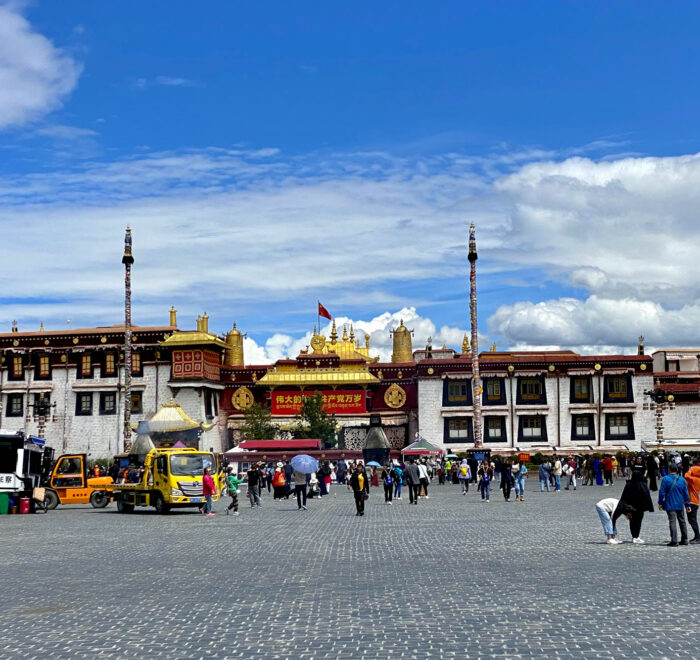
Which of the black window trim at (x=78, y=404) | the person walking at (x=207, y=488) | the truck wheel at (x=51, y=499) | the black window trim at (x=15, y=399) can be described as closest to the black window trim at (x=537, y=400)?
the black window trim at (x=78, y=404)

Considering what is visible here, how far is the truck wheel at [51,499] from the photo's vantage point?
36.1 m

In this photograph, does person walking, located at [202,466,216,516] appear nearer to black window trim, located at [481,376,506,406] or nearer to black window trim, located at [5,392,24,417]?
black window trim, located at [481,376,506,406]

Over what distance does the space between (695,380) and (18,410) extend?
49.1 metres

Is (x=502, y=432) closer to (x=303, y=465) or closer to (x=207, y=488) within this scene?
(x=303, y=465)

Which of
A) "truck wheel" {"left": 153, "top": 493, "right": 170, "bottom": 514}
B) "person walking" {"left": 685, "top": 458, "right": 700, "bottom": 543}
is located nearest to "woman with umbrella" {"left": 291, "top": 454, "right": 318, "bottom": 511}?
"truck wheel" {"left": 153, "top": 493, "right": 170, "bottom": 514}

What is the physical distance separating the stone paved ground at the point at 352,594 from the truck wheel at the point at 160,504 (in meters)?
8.47

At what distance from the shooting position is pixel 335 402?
228ft

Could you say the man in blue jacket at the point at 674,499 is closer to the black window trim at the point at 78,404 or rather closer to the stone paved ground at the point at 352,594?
the stone paved ground at the point at 352,594

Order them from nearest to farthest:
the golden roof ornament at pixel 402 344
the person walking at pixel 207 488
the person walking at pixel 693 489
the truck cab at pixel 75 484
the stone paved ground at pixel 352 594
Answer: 1. the stone paved ground at pixel 352 594
2. the person walking at pixel 693 489
3. the person walking at pixel 207 488
4. the truck cab at pixel 75 484
5. the golden roof ornament at pixel 402 344

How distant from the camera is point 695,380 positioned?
253 ft

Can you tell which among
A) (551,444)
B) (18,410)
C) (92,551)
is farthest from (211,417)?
(92,551)

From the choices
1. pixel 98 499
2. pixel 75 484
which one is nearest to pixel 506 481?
pixel 98 499

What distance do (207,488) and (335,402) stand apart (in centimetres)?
3878

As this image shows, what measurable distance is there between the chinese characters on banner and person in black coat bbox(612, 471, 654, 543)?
50883 millimetres
